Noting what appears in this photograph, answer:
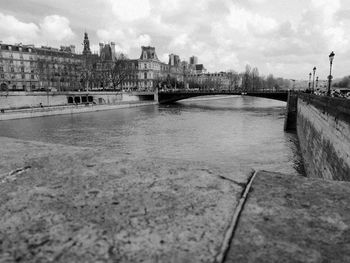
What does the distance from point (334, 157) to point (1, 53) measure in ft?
292

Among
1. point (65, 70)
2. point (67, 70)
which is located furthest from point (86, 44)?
point (65, 70)

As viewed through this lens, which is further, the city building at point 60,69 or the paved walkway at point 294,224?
the city building at point 60,69

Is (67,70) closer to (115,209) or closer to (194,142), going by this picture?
(194,142)

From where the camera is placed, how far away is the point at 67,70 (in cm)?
8900

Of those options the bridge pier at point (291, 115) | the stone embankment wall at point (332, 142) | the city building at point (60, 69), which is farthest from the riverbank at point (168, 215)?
the city building at point (60, 69)

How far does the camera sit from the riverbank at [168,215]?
1.08m

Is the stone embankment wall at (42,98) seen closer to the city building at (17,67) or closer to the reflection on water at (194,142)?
the reflection on water at (194,142)

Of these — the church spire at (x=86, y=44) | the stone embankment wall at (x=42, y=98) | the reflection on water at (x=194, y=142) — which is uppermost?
the church spire at (x=86, y=44)

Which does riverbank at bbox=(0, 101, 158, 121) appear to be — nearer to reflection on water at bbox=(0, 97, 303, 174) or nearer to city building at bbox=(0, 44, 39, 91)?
reflection on water at bbox=(0, 97, 303, 174)

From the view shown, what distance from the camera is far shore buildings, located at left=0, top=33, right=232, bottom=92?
257 ft

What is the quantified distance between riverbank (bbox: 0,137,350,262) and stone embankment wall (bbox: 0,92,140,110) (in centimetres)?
5082

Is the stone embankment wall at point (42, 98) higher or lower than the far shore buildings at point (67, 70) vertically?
lower

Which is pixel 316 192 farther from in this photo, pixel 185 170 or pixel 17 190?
pixel 17 190

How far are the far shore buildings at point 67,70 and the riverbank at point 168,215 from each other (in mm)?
72439
